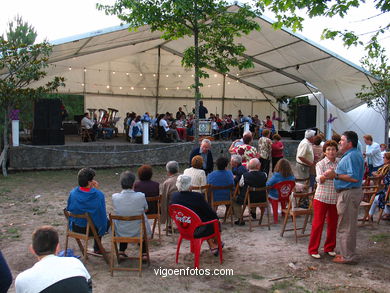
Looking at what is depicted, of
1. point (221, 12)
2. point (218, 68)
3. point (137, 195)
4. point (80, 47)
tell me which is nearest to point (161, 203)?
point (137, 195)

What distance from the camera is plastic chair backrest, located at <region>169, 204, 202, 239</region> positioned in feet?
12.6

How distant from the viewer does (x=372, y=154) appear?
24.5 feet

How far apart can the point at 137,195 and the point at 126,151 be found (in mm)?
7294

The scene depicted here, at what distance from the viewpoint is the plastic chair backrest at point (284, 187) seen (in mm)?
5544

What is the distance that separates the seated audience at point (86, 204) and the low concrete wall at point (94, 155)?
655 cm

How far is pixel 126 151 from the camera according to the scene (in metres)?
11.2

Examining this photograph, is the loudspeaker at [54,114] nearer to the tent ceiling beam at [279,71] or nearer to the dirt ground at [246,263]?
the dirt ground at [246,263]

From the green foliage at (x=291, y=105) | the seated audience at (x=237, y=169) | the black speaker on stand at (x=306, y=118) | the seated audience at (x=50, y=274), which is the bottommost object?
the seated audience at (x=50, y=274)

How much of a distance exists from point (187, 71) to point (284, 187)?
11.2m

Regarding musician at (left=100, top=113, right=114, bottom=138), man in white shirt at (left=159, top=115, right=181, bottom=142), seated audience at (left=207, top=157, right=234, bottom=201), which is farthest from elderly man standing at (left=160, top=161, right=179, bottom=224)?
musician at (left=100, top=113, right=114, bottom=138)

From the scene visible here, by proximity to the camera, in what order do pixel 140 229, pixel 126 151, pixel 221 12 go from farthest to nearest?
pixel 126 151, pixel 221 12, pixel 140 229

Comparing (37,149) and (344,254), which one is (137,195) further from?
(37,149)

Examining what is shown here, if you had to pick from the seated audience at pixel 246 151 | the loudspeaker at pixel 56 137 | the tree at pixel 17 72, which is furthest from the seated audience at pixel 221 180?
the loudspeaker at pixel 56 137

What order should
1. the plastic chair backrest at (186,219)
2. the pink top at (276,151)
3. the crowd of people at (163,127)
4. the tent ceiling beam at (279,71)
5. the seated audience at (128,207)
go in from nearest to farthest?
1. the plastic chair backrest at (186,219)
2. the seated audience at (128,207)
3. the pink top at (276,151)
4. the crowd of people at (163,127)
5. the tent ceiling beam at (279,71)
